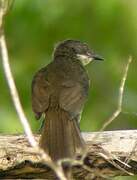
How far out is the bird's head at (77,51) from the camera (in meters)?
9.05

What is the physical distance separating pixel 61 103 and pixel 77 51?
1.51 m

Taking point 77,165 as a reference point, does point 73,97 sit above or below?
above

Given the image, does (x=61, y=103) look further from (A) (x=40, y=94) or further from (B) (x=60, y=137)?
(B) (x=60, y=137)

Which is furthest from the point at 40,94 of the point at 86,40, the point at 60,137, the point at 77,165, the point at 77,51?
the point at 86,40

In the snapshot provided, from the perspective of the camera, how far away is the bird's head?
29.7 feet

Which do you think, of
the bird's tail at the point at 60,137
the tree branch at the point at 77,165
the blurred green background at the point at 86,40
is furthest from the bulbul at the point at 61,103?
the blurred green background at the point at 86,40

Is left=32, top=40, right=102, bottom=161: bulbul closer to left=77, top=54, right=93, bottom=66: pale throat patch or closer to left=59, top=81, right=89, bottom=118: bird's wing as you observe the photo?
left=59, top=81, right=89, bottom=118: bird's wing

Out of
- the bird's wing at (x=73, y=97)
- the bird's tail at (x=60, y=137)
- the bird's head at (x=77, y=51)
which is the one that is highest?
the bird's head at (x=77, y=51)

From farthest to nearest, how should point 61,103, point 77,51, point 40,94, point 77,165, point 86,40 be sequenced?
point 86,40
point 77,51
point 40,94
point 61,103
point 77,165

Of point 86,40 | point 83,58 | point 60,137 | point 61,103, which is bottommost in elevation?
point 60,137

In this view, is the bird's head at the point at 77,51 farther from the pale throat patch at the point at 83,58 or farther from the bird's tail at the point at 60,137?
the bird's tail at the point at 60,137

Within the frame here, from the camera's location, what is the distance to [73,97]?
7766mm

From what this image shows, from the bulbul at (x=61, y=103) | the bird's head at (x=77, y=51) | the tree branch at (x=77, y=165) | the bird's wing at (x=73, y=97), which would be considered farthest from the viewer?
the bird's head at (x=77, y=51)

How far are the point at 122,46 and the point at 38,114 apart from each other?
9.21ft
